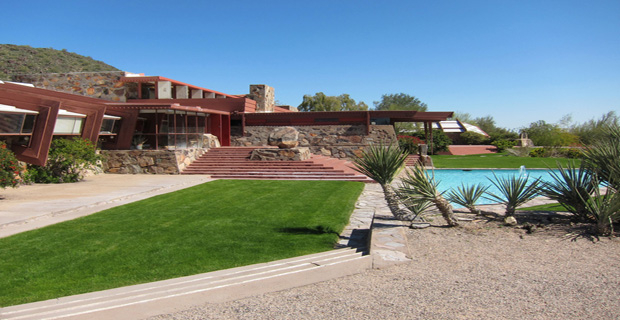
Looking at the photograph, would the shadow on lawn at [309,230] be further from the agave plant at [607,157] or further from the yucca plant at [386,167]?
the agave plant at [607,157]

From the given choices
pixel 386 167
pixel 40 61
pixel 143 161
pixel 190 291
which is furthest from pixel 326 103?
pixel 190 291

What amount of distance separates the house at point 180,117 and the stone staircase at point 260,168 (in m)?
1.00

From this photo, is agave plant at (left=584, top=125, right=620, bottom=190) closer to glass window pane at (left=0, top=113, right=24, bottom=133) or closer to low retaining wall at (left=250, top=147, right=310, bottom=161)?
low retaining wall at (left=250, top=147, right=310, bottom=161)

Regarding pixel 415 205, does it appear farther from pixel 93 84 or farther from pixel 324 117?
pixel 93 84

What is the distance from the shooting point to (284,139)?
A: 1906 centimetres

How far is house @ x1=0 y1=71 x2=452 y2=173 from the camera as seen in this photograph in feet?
57.3

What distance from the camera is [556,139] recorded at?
3528 centimetres

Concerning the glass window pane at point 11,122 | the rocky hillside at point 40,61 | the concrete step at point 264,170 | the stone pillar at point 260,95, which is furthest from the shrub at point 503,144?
the rocky hillside at point 40,61

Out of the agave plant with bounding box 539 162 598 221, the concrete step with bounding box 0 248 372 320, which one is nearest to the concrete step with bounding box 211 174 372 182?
the agave plant with bounding box 539 162 598 221

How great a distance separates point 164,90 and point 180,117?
4645 millimetres

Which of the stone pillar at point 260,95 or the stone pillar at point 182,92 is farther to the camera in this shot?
the stone pillar at point 260,95

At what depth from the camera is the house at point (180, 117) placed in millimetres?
17469

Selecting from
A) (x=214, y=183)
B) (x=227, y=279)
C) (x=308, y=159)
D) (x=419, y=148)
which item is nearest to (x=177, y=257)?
(x=227, y=279)

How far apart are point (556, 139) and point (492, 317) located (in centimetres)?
3633
